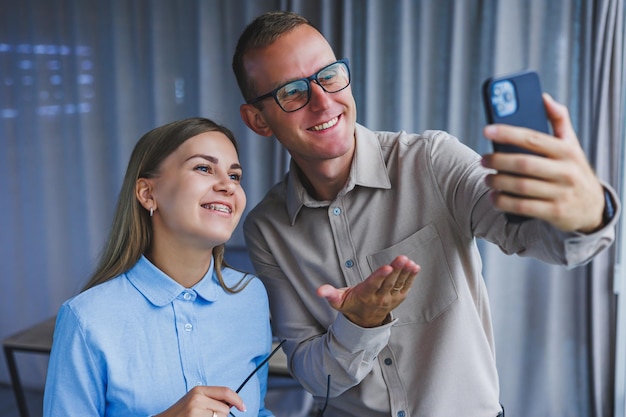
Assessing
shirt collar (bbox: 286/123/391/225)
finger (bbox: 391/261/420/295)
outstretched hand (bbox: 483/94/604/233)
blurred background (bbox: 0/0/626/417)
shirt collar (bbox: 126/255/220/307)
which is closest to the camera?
outstretched hand (bbox: 483/94/604/233)

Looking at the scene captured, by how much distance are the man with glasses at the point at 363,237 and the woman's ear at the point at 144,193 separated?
0.27 meters

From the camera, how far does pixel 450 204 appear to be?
49.5 inches

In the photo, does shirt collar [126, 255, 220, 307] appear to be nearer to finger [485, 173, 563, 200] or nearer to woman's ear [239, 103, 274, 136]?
woman's ear [239, 103, 274, 136]

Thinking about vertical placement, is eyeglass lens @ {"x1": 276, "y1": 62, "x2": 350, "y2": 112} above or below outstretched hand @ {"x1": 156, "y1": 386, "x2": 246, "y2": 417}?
above

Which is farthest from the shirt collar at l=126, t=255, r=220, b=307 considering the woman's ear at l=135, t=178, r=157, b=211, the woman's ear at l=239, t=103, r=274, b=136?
the woman's ear at l=239, t=103, r=274, b=136

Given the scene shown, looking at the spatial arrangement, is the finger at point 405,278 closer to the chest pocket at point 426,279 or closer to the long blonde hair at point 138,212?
the chest pocket at point 426,279

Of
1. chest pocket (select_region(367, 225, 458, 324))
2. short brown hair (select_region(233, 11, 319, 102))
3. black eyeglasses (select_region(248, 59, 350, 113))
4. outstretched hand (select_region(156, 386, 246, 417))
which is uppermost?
short brown hair (select_region(233, 11, 319, 102))

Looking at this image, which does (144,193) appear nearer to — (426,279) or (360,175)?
(360,175)

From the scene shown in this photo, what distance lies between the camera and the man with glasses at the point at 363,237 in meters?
1.23

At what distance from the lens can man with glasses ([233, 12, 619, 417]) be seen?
1229mm

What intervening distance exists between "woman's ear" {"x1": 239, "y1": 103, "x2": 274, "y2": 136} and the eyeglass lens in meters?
0.10

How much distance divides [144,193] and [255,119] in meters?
0.30

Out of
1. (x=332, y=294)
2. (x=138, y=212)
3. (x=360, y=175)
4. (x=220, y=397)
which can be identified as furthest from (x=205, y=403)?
(x=360, y=175)

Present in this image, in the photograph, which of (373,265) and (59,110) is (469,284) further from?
(59,110)
